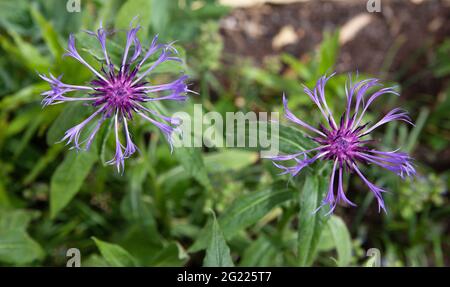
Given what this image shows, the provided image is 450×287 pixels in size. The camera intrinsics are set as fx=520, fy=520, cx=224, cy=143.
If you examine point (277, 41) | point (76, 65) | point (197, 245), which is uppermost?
point (277, 41)

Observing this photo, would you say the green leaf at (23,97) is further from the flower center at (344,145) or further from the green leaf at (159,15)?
the flower center at (344,145)

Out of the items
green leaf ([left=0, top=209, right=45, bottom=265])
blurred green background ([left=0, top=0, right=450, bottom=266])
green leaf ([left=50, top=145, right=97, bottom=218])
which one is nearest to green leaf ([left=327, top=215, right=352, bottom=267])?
blurred green background ([left=0, top=0, right=450, bottom=266])

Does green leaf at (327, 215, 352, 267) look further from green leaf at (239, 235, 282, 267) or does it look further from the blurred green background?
green leaf at (239, 235, 282, 267)

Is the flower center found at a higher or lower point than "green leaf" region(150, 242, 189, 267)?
higher

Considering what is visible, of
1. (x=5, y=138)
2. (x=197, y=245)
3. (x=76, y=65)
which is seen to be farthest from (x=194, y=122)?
(x=5, y=138)

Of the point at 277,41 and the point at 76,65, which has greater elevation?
the point at 277,41

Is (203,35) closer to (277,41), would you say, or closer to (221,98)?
(221,98)

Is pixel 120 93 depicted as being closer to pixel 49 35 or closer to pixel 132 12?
pixel 132 12

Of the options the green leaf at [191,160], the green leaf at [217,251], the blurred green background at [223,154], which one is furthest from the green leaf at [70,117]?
the green leaf at [217,251]
